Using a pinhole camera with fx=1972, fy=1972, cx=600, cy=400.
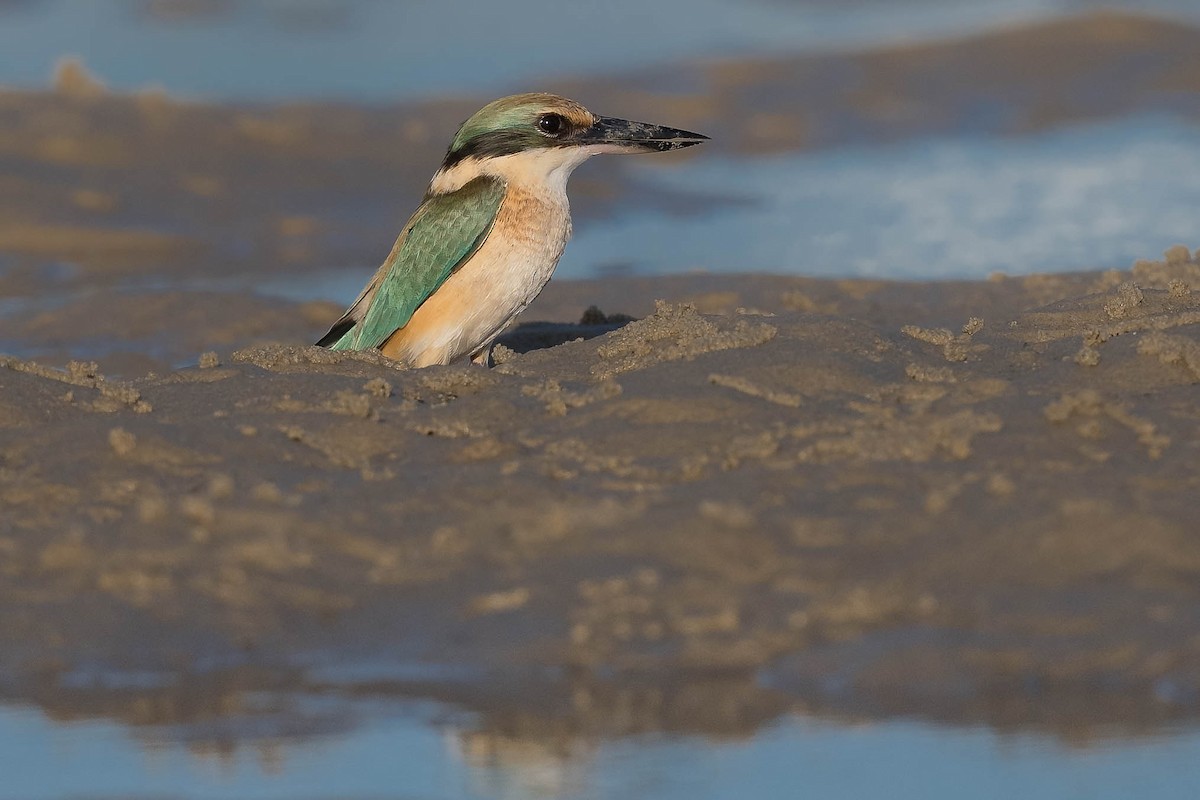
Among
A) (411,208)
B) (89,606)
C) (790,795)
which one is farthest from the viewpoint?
(411,208)

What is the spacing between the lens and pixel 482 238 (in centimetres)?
616

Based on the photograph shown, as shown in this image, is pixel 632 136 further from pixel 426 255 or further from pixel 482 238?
pixel 426 255

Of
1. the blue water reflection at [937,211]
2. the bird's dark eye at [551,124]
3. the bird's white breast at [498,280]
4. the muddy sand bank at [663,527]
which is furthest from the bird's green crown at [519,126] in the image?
the blue water reflection at [937,211]

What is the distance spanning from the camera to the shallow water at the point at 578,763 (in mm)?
2893

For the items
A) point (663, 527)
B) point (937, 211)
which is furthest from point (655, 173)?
point (663, 527)

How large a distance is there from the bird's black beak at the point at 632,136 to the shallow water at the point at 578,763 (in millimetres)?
3597

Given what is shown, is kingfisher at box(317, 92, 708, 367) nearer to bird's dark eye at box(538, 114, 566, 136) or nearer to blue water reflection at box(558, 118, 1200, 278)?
bird's dark eye at box(538, 114, 566, 136)

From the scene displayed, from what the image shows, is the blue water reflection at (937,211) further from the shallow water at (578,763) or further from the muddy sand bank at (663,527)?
the shallow water at (578,763)

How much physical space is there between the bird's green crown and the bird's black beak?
0.18 ft

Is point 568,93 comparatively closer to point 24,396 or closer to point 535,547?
point 24,396

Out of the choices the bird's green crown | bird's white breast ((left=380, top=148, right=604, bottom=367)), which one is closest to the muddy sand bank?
bird's white breast ((left=380, top=148, right=604, bottom=367))

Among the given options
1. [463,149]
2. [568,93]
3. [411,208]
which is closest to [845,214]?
[411,208]

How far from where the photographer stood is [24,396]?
5.02 m

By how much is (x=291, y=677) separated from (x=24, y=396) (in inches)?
76.0
